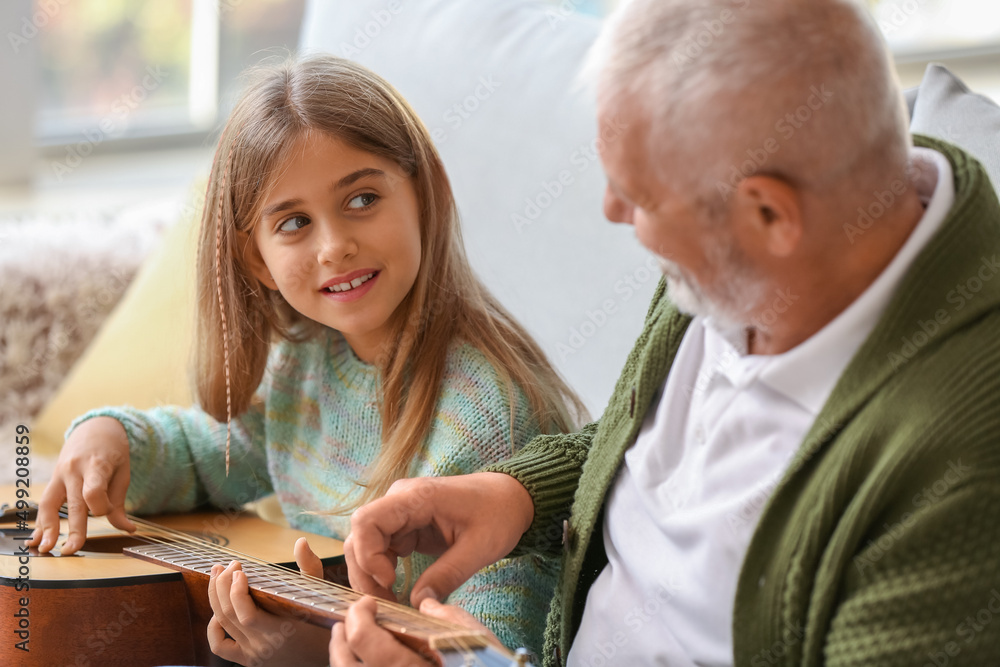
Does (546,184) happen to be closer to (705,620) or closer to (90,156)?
(705,620)

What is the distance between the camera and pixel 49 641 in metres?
0.95

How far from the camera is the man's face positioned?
0.64 m

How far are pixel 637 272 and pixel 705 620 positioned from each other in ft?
2.05

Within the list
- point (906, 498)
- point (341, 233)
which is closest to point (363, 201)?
point (341, 233)

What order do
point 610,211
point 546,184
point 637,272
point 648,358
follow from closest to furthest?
point 610,211 → point 648,358 → point 637,272 → point 546,184

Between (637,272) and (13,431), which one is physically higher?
(637,272)

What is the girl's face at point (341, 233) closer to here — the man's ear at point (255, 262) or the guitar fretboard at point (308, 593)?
the man's ear at point (255, 262)

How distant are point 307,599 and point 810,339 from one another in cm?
45

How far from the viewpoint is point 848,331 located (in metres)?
0.65

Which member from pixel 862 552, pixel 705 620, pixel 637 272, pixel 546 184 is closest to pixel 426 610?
Result: pixel 705 620

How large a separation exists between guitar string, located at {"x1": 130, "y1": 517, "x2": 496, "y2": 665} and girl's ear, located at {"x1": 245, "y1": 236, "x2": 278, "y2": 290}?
12.7 inches

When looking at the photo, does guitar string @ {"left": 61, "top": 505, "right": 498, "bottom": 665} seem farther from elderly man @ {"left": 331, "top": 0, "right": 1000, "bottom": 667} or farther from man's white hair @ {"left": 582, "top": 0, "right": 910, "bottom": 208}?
man's white hair @ {"left": 582, "top": 0, "right": 910, "bottom": 208}

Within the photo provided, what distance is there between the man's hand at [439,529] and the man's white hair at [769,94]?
353mm

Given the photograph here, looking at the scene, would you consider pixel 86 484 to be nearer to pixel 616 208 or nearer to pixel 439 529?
pixel 439 529
